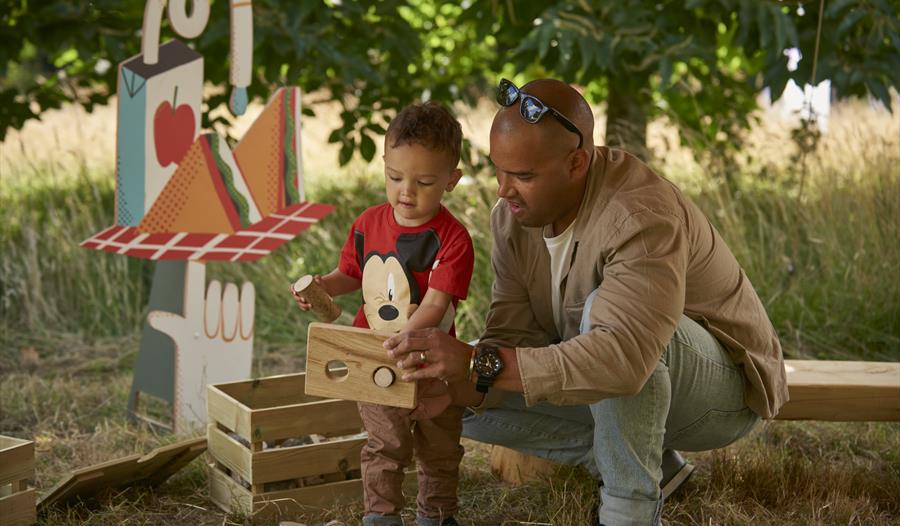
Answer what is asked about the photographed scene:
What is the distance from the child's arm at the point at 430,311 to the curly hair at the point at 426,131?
0.35 metres

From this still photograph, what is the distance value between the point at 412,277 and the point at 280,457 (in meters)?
0.75

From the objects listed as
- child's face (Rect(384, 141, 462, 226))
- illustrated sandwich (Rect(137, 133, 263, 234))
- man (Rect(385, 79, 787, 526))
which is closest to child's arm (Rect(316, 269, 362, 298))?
child's face (Rect(384, 141, 462, 226))

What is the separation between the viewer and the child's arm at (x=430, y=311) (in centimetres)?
266

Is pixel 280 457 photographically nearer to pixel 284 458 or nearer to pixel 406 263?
pixel 284 458

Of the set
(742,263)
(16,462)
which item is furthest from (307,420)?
(742,263)

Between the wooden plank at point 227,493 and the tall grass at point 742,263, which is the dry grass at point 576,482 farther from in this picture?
the tall grass at point 742,263

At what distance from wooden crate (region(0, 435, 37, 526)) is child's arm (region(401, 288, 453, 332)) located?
1130 millimetres

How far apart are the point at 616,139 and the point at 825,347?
1981 mm

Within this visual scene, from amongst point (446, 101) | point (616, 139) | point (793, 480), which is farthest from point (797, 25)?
point (793, 480)

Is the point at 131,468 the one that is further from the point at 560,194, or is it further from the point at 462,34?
the point at 462,34

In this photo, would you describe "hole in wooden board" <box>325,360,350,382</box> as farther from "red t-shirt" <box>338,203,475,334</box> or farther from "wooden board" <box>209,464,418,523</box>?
"wooden board" <box>209,464,418,523</box>

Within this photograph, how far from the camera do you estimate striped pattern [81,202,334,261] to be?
12.8ft

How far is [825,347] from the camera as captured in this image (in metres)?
4.94

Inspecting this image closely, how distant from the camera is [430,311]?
267cm
